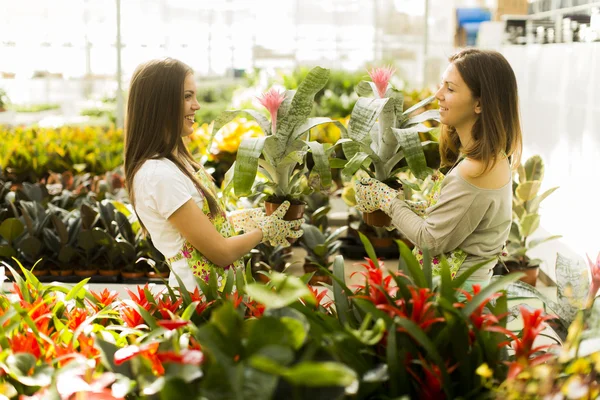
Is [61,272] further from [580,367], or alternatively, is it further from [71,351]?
[580,367]

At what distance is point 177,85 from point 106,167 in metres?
3.08

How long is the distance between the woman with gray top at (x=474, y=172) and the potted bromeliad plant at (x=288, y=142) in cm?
32

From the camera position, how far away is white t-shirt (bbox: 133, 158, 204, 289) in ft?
6.62

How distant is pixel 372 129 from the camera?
2.38 metres

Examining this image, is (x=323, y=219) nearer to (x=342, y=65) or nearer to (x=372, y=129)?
(x=372, y=129)

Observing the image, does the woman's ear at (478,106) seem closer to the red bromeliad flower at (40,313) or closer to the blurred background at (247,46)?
the red bromeliad flower at (40,313)

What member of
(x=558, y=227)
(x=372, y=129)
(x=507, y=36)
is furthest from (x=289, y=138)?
(x=507, y=36)

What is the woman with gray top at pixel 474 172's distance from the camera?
6.48 feet

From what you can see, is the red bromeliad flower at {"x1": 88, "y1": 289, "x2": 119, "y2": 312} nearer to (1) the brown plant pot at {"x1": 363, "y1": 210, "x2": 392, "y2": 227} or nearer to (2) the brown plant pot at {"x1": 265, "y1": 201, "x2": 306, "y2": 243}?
(2) the brown plant pot at {"x1": 265, "y1": 201, "x2": 306, "y2": 243}

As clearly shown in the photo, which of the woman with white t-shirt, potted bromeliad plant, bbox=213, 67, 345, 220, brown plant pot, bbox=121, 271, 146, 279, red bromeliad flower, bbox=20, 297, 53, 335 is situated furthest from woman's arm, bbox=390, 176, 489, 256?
brown plant pot, bbox=121, 271, 146, 279

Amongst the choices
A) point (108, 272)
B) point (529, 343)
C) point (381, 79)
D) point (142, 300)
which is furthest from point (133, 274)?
point (529, 343)

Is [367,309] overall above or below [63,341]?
above

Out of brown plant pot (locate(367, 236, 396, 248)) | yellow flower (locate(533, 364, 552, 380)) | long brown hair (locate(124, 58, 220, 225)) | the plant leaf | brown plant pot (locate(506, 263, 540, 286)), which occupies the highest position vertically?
long brown hair (locate(124, 58, 220, 225))

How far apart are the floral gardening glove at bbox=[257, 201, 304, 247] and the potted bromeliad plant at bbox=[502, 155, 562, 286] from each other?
1795 mm
